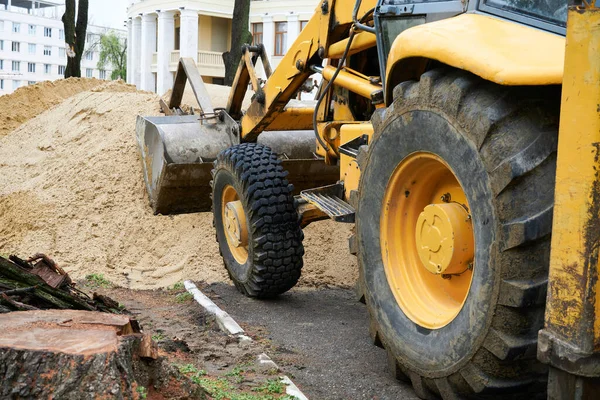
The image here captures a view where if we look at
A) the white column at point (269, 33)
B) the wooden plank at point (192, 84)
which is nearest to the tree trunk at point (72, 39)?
the wooden plank at point (192, 84)

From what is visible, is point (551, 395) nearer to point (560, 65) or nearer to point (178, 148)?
point (560, 65)

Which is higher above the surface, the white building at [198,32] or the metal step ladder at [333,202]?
the white building at [198,32]

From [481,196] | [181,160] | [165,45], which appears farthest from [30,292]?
[165,45]

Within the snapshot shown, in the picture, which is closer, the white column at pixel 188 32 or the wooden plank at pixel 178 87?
the wooden plank at pixel 178 87

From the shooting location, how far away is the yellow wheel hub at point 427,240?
3408 mm

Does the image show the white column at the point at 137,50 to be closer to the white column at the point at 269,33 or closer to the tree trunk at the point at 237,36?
the white column at the point at 269,33

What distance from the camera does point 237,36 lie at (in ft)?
51.8

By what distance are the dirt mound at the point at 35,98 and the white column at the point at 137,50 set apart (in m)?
26.4

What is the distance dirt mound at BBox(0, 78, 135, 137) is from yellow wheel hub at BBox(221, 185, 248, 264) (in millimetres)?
7949

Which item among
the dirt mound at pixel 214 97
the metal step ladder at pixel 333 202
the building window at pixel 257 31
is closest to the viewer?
the metal step ladder at pixel 333 202

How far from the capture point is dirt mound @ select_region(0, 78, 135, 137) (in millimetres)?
13852

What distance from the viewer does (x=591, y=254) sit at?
101 inches

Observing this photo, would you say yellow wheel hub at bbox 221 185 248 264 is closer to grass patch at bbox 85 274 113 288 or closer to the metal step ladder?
the metal step ladder

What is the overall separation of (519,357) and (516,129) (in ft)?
2.84
